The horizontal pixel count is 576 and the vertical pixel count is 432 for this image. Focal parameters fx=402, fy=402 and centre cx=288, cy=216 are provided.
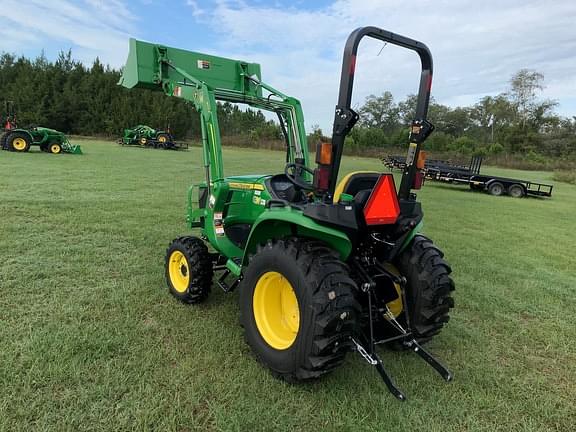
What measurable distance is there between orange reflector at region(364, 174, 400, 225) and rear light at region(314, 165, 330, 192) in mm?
314

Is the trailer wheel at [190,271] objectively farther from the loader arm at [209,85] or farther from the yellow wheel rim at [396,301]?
the yellow wheel rim at [396,301]

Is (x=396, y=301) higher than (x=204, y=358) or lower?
higher

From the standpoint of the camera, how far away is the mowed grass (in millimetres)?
2438

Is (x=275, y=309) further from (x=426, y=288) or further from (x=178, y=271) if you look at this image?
(x=178, y=271)

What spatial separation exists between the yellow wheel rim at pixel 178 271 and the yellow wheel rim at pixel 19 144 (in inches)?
746

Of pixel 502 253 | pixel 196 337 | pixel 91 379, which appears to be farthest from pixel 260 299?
pixel 502 253

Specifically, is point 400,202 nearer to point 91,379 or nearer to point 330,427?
point 330,427

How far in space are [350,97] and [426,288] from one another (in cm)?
154

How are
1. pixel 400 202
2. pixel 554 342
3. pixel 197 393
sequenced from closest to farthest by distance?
pixel 197 393 < pixel 400 202 < pixel 554 342

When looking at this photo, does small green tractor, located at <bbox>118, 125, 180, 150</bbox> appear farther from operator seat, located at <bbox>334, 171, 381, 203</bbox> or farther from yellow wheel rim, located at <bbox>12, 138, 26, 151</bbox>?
operator seat, located at <bbox>334, 171, 381, 203</bbox>

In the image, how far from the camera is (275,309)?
304cm

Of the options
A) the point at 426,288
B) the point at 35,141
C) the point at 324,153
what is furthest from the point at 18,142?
the point at 426,288

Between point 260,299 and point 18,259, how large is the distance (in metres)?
3.37

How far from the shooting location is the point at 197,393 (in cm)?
259
